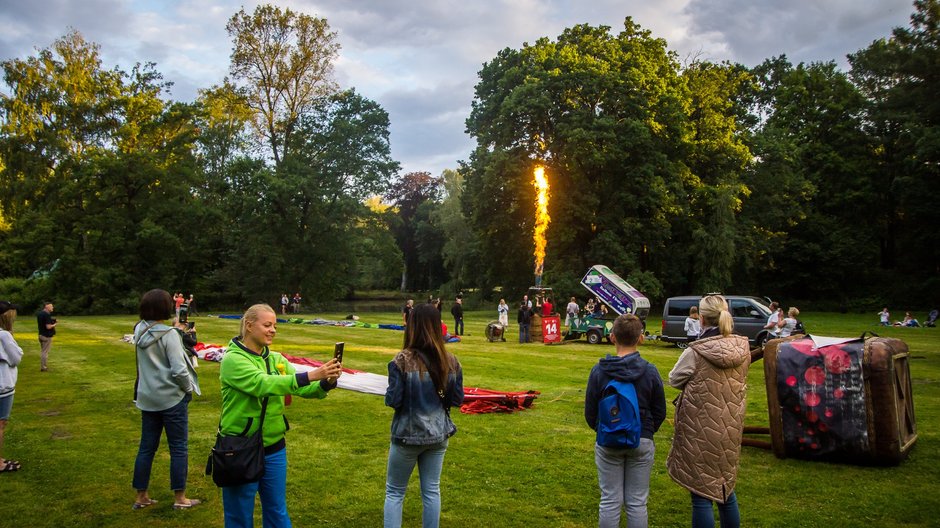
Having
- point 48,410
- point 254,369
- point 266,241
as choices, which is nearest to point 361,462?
point 254,369

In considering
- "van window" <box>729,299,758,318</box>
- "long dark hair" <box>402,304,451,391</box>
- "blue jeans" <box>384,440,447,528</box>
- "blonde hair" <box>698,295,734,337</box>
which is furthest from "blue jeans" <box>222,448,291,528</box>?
"van window" <box>729,299,758,318</box>

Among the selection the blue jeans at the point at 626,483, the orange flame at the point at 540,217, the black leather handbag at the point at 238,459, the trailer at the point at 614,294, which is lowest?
the blue jeans at the point at 626,483

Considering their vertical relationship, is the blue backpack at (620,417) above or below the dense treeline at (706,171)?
below

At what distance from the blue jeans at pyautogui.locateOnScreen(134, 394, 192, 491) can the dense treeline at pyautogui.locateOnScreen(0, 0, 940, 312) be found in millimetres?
34180

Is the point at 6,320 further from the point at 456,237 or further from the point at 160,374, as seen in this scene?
the point at 456,237

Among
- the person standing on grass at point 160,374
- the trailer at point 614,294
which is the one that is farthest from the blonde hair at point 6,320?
the trailer at point 614,294

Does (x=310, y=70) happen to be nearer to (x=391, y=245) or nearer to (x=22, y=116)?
(x=391, y=245)

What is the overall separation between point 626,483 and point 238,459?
2.73 metres

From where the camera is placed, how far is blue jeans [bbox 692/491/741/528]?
15.7 ft

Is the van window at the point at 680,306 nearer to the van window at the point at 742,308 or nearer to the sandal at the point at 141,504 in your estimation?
the van window at the point at 742,308

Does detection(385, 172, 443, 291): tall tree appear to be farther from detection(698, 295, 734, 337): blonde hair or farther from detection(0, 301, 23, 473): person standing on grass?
detection(698, 295, 734, 337): blonde hair

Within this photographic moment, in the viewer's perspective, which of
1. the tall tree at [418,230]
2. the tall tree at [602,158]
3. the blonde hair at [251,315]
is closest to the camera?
the blonde hair at [251,315]

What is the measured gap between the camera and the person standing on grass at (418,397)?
4.54 meters

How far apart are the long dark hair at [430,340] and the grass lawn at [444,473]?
2.27 m
